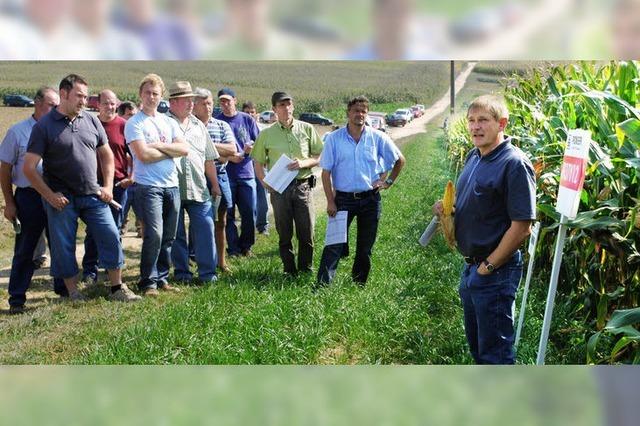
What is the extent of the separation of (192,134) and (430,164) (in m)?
1.68

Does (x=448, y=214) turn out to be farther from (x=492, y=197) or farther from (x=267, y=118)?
(x=267, y=118)

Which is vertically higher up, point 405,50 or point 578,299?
point 405,50

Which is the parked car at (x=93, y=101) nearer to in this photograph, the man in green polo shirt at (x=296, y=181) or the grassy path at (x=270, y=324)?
the grassy path at (x=270, y=324)

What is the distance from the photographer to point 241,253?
5.82m

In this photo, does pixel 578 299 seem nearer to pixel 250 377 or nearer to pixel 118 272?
pixel 250 377

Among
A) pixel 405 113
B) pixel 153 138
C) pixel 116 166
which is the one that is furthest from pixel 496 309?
pixel 116 166

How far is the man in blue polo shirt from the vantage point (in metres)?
2.84

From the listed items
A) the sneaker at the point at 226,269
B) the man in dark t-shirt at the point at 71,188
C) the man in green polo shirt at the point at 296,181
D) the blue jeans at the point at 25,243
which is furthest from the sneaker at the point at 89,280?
the man in green polo shirt at the point at 296,181

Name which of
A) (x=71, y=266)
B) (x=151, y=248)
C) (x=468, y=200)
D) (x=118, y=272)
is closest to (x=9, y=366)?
(x=71, y=266)

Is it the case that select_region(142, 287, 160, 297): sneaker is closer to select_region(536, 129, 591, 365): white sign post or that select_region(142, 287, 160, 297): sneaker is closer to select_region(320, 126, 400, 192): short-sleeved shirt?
select_region(320, 126, 400, 192): short-sleeved shirt

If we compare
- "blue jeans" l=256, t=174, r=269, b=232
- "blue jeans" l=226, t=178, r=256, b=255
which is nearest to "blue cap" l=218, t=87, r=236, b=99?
"blue jeans" l=226, t=178, r=256, b=255

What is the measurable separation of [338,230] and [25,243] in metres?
1.86

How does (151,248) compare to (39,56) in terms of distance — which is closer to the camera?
(39,56)

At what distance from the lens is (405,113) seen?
3641mm
